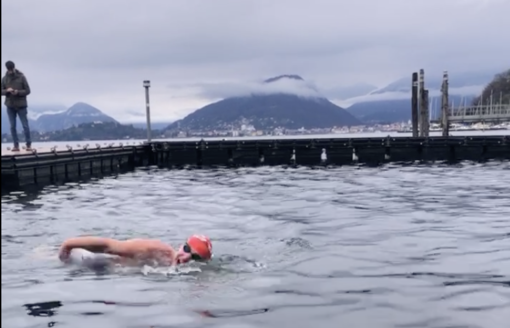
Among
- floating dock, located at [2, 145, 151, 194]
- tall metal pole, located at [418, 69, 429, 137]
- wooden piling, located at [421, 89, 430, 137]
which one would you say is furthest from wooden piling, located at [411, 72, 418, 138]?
floating dock, located at [2, 145, 151, 194]

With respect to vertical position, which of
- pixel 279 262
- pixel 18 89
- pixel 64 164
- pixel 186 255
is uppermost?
pixel 18 89

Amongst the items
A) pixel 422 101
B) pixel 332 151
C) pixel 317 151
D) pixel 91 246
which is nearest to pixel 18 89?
pixel 91 246

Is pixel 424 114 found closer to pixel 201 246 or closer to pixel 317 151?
pixel 317 151

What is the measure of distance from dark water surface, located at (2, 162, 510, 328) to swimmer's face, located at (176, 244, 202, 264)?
0.13m

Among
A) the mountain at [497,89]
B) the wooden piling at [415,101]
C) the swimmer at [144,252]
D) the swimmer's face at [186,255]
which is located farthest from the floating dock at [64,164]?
the mountain at [497,89]

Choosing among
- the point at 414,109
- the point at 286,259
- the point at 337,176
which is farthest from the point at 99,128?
the point at 286,259

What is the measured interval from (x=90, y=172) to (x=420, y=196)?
16.6 metres

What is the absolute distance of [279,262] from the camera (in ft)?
27.7

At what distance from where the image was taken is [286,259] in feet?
28.3

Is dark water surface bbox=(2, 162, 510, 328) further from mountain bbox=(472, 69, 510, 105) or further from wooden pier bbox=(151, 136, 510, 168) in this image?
mountain bbox=(472, 69, 510, 105)

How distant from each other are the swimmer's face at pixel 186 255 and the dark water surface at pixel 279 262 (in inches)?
5.0

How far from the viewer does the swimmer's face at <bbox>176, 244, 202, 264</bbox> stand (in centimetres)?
802

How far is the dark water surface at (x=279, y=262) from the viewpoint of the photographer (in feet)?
19.6

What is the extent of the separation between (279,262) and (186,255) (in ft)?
4.69
